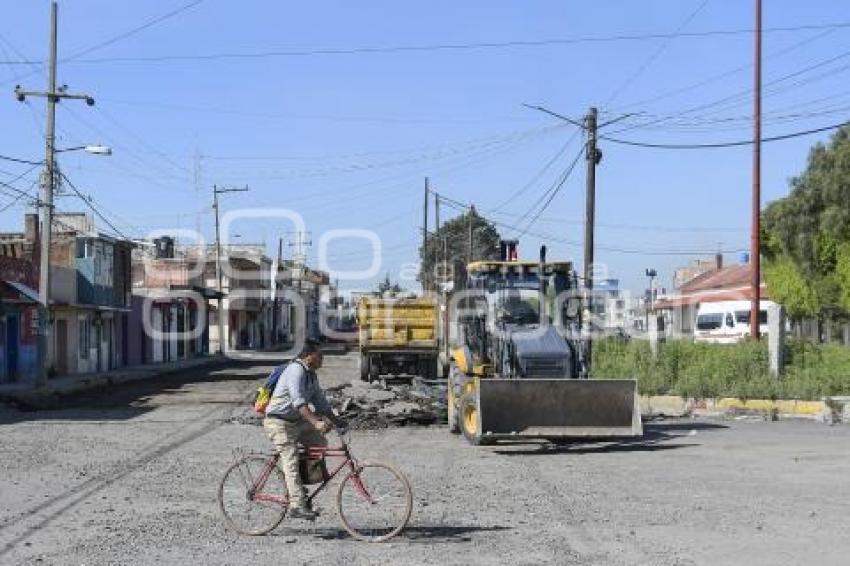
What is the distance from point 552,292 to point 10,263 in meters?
23.8

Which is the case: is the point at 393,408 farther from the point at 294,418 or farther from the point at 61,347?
the point at 61,347

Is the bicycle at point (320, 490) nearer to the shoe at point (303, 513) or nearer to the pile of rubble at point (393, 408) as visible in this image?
the shoe at point (303, 513)

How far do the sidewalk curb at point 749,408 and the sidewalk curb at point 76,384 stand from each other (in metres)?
15.9

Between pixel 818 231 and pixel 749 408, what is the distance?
16.7 meters

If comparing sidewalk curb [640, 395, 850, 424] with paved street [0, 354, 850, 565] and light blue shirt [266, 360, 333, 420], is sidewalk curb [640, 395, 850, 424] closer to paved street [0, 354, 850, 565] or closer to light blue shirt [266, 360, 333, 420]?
paved street [0, 354, 850, 565]

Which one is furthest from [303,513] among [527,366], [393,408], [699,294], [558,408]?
[699,294]

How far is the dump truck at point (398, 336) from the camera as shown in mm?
35438

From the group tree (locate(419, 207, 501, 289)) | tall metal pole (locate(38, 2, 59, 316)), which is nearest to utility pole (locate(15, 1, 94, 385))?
tall metal pole (locate(38, 2, 59, 316))

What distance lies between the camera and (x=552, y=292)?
1911 cm

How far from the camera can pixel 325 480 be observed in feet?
31.8

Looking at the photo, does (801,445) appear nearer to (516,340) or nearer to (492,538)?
(516,340)

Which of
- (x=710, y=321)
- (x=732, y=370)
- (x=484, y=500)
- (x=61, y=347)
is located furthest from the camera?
(x=710, y=321)

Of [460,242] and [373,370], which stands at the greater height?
[460,242]

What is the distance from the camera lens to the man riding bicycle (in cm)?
956
